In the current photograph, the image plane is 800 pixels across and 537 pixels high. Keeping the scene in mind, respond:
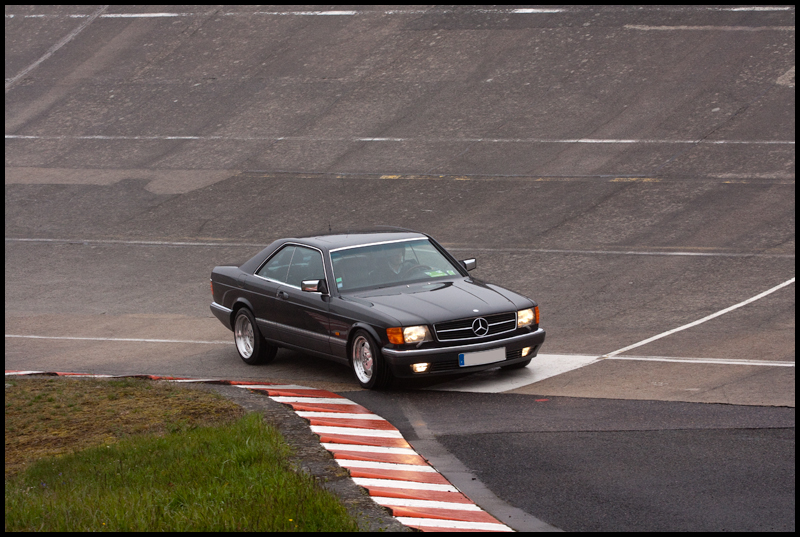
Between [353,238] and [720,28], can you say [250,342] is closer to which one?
[353,238]

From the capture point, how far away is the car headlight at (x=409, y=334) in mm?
10062

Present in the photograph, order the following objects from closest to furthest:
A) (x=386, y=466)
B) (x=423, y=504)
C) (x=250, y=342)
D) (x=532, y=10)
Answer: (x=423, y=504) < (x=386, y=466) < (x=250, y=342) < (x=532, y=10)

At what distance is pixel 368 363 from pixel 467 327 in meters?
1.12

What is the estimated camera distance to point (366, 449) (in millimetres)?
8148

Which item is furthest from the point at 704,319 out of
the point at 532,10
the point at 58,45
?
the point at 58,45

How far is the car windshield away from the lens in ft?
36.8

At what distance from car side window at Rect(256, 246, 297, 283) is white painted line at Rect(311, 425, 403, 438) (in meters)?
3.35

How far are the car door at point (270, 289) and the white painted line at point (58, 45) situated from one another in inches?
963

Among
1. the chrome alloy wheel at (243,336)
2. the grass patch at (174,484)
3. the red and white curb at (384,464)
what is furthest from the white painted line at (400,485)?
the chrome alloy wheel at (243,336)

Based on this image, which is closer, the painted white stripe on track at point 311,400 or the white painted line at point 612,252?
the painted white stripe on track at point 311,400

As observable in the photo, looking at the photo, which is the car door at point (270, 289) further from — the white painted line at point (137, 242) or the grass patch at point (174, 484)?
the white painted line at point (137, 242)

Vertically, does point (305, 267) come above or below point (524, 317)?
above

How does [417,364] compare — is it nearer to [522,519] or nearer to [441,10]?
[522,519]

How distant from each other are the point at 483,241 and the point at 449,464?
11.2 m
